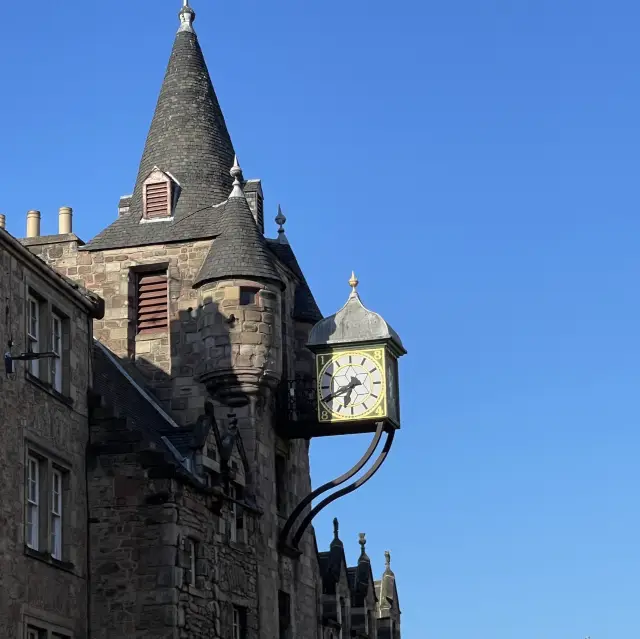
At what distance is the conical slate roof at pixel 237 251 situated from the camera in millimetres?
37375

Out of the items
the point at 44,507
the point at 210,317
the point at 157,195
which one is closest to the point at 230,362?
the point at 210,317

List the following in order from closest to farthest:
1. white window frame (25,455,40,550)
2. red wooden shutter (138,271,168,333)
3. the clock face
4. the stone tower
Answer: white window frame (25,455,40,550) → the stone tower → the clock face → red wooden shutter (138,271,168,333)

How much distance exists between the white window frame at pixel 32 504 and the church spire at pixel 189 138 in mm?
11323

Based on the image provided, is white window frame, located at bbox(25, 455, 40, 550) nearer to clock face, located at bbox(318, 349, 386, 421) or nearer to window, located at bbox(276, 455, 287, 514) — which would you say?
clock face, located at bbox(318, 349, 386, 421)

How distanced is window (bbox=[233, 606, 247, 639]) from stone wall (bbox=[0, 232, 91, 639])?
4.52 metres

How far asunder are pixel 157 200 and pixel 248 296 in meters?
4.32

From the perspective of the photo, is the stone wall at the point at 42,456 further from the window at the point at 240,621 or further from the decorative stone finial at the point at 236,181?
the decorative stone finial at the point at 236,181

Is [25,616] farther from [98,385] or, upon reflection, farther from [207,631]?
[98,385]

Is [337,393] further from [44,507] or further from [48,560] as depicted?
[48,560]

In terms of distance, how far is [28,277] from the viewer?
99.1ft

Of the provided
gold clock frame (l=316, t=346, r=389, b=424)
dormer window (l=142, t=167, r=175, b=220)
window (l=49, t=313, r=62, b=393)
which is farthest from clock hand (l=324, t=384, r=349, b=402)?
window (l=49, t=313, r=62, b=393)

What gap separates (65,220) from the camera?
4056 centimetres

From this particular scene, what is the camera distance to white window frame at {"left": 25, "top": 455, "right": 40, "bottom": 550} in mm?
29250

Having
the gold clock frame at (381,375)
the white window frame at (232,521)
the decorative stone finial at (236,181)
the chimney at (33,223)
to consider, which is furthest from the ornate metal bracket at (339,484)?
the chimney at (33,223)
